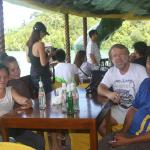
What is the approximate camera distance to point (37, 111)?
90.7 inches

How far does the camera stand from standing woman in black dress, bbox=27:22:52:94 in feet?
12.4

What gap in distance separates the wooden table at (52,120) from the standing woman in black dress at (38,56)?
1.41m

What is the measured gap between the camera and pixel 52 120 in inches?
83.0

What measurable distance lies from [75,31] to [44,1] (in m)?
3.30

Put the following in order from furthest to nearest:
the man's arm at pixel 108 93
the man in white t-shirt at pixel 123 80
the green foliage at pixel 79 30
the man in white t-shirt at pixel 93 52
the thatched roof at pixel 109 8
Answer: the green foliage at pixel 79 30 < the thatched roof at pixel 109 8 < the man in white t-shirt at pixel 93 52 < the man in white t-shirt at pixel 123 80 < the man's arm at pixel 108 93

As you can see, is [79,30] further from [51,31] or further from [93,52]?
[93,52]

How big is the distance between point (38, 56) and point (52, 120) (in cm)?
183

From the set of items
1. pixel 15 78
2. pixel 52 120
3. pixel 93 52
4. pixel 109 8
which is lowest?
pixel 52 120

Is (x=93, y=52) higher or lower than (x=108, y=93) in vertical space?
higher

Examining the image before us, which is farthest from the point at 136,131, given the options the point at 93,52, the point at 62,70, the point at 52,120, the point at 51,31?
the point at 51,31

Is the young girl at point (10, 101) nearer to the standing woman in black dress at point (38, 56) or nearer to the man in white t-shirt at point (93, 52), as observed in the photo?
the standing woman in black dress at point (38, 56)

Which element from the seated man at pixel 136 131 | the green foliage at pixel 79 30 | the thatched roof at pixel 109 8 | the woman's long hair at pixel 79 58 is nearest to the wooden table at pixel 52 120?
the seated man at pixel 136 131

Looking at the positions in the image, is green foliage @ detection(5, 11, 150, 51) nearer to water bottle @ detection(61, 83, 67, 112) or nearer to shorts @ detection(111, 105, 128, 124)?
shorts @ detection(111, 105, 128, 124)

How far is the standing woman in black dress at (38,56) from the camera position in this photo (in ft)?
12.4
